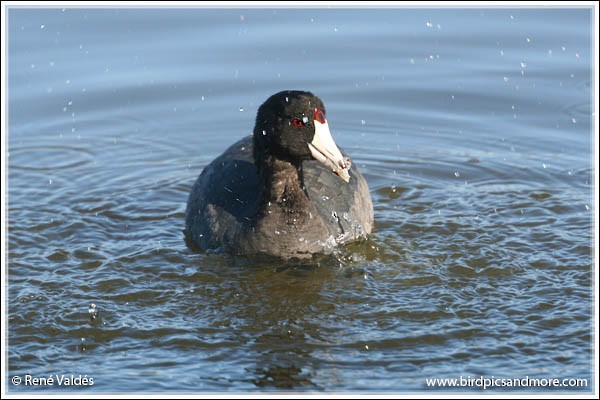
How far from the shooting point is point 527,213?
8.38 meters

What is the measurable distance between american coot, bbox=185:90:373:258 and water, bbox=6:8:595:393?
0.58ft

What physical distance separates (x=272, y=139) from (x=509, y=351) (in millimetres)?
2285

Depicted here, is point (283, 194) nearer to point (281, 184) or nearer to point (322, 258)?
point (281, 184)

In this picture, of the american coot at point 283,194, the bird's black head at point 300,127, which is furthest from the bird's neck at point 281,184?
the bird's black head at point 300,127

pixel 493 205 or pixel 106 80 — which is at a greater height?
pixel 106 80

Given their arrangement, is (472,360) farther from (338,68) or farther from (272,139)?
(338,68)

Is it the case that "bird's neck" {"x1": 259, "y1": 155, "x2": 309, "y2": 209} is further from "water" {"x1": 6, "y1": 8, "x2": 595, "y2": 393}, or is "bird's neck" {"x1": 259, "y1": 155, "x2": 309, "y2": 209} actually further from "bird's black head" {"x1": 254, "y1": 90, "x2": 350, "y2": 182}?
"water" {"x1": 6, "y1": 8, "x2": 595, "y2": 393}

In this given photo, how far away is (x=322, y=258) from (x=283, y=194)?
1.74 ft

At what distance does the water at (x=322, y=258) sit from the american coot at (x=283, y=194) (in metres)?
0.18

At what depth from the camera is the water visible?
618 cm

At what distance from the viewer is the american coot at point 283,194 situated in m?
7.30

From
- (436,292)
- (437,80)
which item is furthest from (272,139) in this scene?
(437,80)

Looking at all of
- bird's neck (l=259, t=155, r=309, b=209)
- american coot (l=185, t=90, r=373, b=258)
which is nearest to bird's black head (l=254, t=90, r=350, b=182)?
american coot (l=185, t=90, r=373, b=258)

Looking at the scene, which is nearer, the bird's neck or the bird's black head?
the bird's black head
